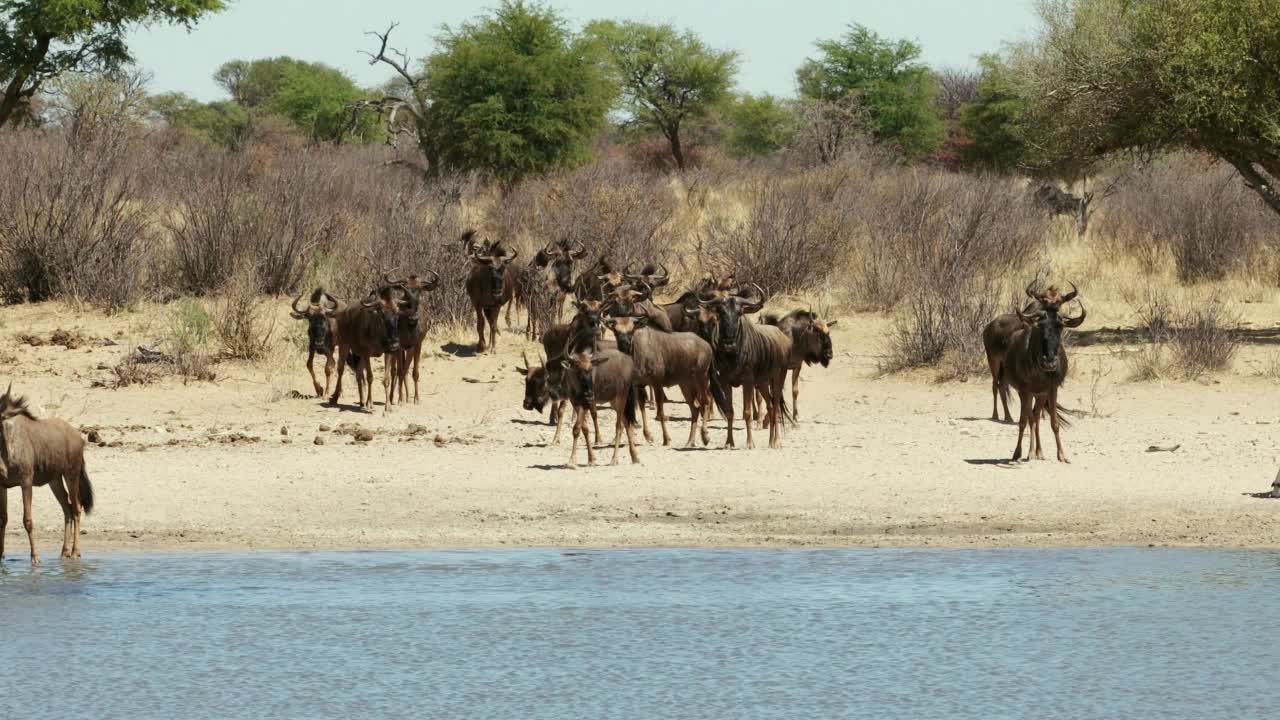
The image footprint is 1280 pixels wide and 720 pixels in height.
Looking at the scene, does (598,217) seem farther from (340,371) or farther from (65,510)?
(65,510)

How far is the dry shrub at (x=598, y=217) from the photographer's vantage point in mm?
27109

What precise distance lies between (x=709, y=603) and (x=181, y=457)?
250 inches

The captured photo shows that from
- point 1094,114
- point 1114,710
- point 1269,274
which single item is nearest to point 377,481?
point 1114,710

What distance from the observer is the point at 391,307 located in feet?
63.2

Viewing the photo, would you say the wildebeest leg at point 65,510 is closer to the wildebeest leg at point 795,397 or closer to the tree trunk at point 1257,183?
the wildebeest leg at point 795,397

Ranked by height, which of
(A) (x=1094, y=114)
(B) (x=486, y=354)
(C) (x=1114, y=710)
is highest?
(A) (x=1094, y=114)

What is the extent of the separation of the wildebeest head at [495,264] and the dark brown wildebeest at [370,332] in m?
3.57

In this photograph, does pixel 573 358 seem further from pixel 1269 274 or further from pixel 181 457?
pixel 1269 274

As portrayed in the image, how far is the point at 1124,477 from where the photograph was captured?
14922 mm

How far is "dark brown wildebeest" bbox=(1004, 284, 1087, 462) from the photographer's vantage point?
49.9ft

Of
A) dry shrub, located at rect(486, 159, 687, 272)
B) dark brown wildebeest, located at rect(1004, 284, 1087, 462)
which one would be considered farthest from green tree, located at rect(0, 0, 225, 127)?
dark brown wildebeest, located at rect(1004, 284, 1087, 462)

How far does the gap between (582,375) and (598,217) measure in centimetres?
1249

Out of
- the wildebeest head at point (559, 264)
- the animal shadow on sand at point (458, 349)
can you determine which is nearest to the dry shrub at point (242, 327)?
the animal shadow on sand at point (458, 349)

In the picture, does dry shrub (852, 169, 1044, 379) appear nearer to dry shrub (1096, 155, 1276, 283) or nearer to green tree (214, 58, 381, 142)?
dry shrub (1096, 155, 1276, 283)
